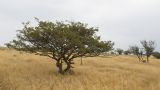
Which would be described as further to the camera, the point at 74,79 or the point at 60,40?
the point at 60,40

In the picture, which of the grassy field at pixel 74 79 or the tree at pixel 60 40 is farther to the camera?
the tree at pixel 60 40

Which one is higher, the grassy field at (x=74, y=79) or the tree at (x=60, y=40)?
the tree at (x=60, y=40)

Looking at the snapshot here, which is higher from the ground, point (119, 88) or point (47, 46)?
point (47, 46)

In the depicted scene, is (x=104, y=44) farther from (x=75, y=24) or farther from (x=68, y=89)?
(x=68, y=89)

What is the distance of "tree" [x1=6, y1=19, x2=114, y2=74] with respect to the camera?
99.4 ft

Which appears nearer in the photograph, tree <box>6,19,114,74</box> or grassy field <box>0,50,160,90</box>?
grassy field <box>0,50,160,90</box>

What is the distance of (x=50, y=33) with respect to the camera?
101 ft

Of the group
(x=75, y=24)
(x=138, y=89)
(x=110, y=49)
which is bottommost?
(x=138, y=89)

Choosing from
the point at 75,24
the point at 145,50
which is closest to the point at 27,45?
the point at 75,24

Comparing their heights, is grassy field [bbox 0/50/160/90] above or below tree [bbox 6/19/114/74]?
below

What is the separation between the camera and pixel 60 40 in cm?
3002

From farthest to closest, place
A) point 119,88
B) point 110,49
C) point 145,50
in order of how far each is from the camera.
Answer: point 145,50 → point 110,49 → point 119,88

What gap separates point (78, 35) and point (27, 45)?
465 cm

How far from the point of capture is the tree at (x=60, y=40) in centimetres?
3030
